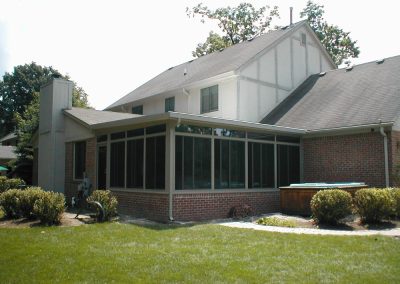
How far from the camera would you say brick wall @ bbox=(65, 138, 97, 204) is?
16.3m

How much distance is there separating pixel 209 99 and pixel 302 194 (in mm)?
7797

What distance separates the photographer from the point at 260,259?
24.9ft

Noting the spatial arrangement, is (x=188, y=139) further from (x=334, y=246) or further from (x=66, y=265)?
(x=66, y=265)

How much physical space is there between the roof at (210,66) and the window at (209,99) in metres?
0.62

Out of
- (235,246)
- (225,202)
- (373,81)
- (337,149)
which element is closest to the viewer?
(235,246)

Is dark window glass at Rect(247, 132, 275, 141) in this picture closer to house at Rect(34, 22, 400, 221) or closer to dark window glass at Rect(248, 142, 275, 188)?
house at Rect(34, 22, 400, 221)

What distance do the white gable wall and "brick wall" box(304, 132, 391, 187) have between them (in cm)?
350

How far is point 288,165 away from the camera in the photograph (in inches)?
651

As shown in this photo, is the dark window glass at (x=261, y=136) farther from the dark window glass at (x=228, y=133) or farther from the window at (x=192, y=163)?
the window at (x=192, y=163)

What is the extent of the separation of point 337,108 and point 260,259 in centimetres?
1116

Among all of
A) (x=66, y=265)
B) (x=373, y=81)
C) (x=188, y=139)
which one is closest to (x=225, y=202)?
(x=188, y=139)

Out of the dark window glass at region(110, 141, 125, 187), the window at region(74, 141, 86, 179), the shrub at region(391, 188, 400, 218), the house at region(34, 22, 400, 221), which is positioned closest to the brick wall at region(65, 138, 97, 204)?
the house at region(34, 22, 400, 221)

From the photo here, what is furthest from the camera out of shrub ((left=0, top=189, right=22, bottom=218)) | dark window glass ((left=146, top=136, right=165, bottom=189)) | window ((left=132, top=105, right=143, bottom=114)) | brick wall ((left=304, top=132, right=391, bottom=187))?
window ((left=132, top=105, right=143, bottom=114))

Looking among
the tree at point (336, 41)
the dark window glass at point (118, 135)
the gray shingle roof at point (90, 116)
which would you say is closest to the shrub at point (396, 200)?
the dark window glass at point (118, 135)
